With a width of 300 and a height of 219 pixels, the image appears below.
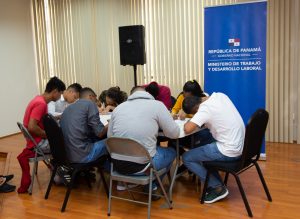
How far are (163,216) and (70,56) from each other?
A: 5.07m

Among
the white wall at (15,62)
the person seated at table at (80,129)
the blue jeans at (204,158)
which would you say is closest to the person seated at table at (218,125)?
the blue jeans at (204,158)

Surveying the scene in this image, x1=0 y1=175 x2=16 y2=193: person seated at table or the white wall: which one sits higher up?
the white wall

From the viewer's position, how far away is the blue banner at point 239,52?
4.24 metres

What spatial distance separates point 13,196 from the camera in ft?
11.7

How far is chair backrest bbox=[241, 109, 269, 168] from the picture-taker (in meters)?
2.68

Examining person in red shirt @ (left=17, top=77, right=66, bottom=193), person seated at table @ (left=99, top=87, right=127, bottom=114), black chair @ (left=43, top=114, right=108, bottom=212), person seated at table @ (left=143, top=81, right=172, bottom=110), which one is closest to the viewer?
black chair @ (left=43, top=114, right=108, bottom=212)

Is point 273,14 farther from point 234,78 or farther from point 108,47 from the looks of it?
point 108,47

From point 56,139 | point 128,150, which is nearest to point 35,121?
point 56,139

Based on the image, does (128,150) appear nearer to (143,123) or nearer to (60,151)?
(143,123)

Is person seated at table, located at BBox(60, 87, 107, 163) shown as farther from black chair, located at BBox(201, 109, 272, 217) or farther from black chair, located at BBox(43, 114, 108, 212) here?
black chair, located at BBox(201, 109, 272, 217)

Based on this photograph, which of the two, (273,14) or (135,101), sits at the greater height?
(273,14)

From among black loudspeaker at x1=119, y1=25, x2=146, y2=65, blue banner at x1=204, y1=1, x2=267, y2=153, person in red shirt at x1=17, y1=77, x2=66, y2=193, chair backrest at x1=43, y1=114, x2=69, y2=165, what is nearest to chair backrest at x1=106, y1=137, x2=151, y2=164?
chair backrest at x1=43, y1=114, x2=69, y2=165

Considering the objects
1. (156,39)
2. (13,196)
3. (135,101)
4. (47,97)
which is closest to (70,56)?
(156,39)

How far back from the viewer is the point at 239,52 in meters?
4.35
